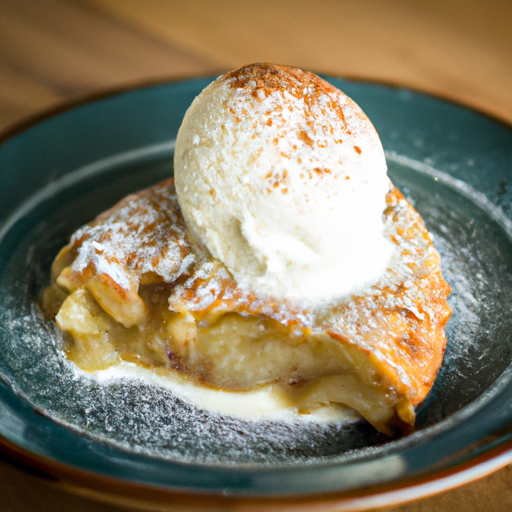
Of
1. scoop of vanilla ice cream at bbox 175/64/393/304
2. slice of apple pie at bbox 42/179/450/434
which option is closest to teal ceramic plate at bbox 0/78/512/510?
slice of apple pie at bbox 42/179/450/434

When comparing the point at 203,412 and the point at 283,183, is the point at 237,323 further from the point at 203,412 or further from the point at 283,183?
the point at 283,183

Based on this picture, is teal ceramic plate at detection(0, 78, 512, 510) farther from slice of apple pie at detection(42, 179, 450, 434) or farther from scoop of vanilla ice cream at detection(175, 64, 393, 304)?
scoop of vanilla ice cream at detection(175, 64, 393, 304)

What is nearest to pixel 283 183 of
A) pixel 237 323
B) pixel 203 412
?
pixel 237 323

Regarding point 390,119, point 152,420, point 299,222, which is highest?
point 390,119

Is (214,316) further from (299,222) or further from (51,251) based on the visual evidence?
(51,251)

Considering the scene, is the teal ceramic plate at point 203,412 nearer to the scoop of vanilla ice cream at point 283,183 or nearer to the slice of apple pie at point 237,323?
the slice of apple pie at point 237,323

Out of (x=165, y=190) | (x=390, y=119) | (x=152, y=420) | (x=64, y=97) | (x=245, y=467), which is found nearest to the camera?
(x=245, y=467)

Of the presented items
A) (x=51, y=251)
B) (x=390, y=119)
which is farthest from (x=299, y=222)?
(x=390, y=119)
